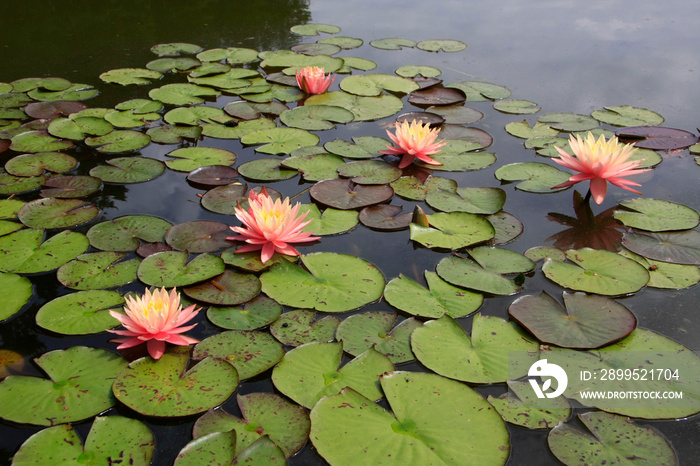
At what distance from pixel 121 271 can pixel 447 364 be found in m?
1.55

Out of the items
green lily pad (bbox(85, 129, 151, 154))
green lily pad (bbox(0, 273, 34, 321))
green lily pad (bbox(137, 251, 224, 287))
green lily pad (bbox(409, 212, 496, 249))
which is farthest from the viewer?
green lily pad (bbox(85, 129, 151, 154))

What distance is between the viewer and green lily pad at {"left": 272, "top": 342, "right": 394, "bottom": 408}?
1.85 metres

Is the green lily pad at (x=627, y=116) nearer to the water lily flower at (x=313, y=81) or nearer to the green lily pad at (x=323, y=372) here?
the water lily flower at (x=313, y=81)

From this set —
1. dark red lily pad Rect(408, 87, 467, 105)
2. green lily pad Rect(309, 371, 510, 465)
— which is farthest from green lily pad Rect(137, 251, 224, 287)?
dark red lily pad Rect(408, 87, 467, 105)

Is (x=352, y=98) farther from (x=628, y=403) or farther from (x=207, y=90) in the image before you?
(x=628, y=403)

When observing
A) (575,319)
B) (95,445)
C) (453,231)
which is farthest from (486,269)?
(95,445)

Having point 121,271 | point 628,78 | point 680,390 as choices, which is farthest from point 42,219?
point 628,78

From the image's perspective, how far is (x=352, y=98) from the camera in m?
4.34

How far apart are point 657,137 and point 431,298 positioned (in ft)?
8.42

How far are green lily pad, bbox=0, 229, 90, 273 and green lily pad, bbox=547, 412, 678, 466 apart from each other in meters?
2.28

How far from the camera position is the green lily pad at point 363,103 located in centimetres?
410

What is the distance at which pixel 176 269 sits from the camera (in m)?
2.40

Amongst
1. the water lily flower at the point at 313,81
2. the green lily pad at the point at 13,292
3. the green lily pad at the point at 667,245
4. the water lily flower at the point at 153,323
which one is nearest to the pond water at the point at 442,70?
the green lily pad at the point at 13,292

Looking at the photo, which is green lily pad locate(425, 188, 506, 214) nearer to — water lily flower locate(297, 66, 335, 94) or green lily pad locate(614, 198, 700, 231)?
green lily pad locate(614, 198, 700, 231)
